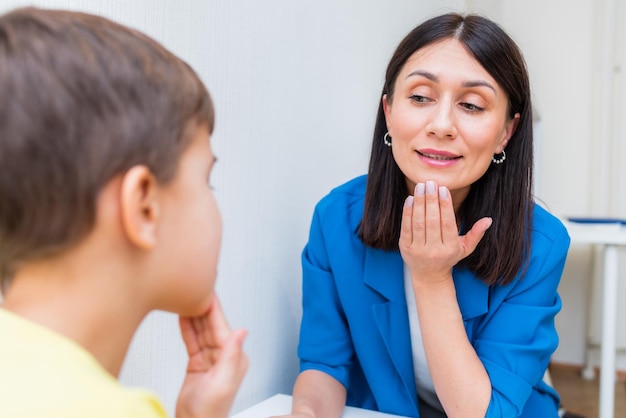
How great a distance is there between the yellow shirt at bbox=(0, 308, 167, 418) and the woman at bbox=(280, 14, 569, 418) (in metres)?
0.55

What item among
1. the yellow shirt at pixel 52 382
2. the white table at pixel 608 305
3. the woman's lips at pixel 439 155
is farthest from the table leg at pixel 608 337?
the yellow shirt at pixel 52 382

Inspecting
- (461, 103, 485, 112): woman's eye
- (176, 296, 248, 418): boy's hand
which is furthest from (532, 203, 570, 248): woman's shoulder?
(176, 296, 248, 418): boy's hand

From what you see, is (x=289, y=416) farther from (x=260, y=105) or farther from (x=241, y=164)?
(x=260, y=105)

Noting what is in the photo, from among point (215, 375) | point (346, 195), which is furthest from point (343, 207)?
point (215, 375)

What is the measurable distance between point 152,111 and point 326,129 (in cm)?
87

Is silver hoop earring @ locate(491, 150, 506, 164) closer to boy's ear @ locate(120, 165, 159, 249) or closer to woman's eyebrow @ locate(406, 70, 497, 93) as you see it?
woman's eyebrow @ locate(406, 70, 497, 93)

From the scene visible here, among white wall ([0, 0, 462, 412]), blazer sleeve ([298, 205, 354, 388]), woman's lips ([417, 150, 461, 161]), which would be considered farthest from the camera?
blazer sleeve ([298, 205, 354, 388])

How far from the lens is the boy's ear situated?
16.4 inches

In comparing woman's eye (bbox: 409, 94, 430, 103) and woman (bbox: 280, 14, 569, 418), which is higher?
woman's eye (bbox: 409, 94, 430, 103)

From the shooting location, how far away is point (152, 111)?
1.44ft

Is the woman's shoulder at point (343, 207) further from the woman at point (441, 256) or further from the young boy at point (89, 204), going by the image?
the young boy at point (89, 204)

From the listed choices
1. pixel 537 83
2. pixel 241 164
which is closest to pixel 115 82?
pixel 241 164

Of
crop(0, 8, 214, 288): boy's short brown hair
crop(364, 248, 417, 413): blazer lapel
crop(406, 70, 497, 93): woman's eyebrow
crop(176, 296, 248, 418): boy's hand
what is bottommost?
crop(364, 248, 417, 413): blazer lapel

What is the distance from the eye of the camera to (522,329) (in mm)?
958
